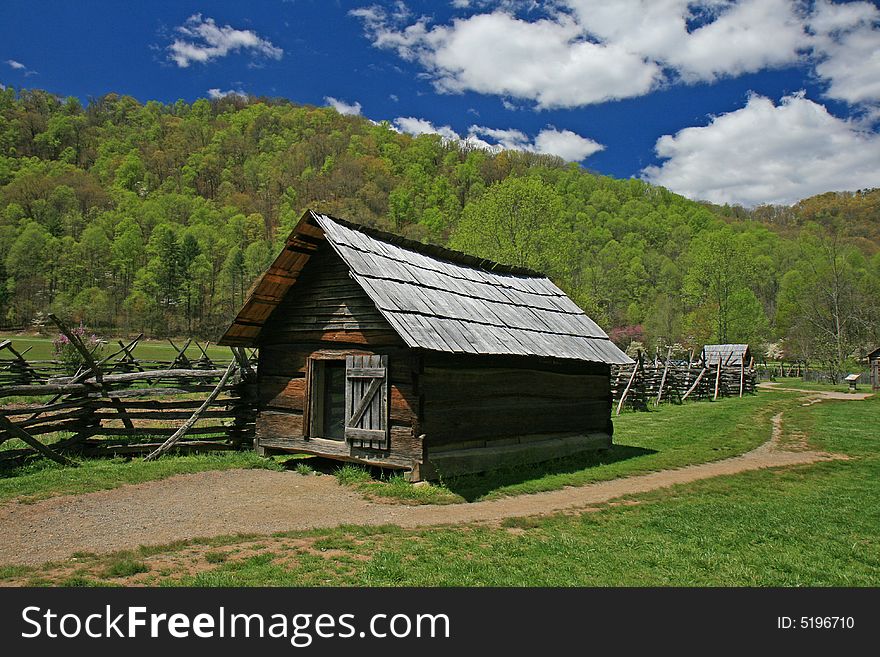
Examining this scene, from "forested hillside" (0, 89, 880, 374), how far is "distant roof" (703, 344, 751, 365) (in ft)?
30.3

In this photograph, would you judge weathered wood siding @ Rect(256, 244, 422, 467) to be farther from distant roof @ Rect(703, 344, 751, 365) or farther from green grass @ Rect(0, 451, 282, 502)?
distant roof @ Rect(703, 344, 751, 365)

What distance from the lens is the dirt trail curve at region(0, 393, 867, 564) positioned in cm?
702

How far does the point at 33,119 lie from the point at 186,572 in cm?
14633

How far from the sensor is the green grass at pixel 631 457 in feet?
33.1

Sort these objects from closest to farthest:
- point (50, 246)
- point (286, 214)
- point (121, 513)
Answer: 1. point (121, 513)
2. point (50, 246)
3. point (286, 214)

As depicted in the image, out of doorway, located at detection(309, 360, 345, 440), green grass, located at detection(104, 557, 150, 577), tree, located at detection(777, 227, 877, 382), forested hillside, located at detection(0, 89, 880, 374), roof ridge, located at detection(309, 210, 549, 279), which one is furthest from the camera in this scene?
forested hillside, located at detection(0, 89, 880, 374)

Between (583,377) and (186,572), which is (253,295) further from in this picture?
(583,377)

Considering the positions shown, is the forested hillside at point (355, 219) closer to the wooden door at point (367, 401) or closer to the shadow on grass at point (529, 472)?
the shadow on grass at point (529, 472)

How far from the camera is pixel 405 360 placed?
34.9 ft

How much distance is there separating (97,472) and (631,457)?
12.0 m

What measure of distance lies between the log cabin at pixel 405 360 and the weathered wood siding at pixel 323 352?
2 cm

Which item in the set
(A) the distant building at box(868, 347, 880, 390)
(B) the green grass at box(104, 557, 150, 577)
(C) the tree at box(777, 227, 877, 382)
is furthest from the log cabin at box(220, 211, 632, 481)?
(C) the tree at box(777, 227, 877, 382)
